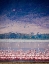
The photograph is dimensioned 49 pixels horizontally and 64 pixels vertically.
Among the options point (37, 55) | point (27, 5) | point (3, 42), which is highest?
point (27, 5)

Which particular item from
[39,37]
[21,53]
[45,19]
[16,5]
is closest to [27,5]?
[16,5]

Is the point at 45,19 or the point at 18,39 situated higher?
the point at 45,19

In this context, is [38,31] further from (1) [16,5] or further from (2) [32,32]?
(1) [16,5]

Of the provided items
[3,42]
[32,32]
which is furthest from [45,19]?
[3,42]

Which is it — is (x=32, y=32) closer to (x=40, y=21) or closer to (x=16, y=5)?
(x=40, y=21)

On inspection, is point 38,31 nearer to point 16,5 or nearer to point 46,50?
point 46,50

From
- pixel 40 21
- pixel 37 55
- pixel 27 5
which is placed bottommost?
pixel 37 55

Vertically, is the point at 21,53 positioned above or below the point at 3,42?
below
